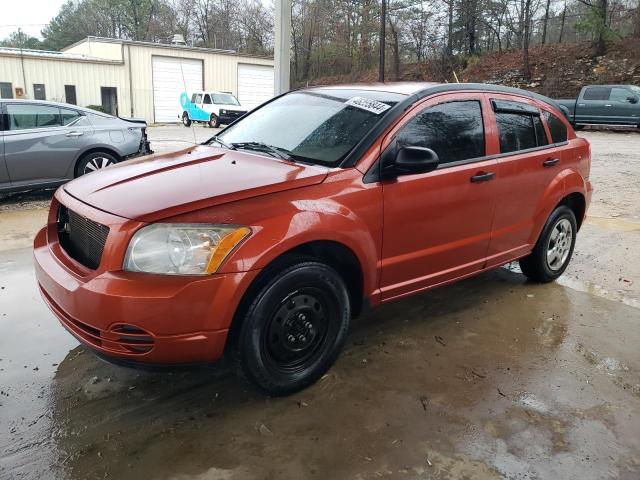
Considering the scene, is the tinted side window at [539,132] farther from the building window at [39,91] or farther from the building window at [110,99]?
the building window at [110,99]

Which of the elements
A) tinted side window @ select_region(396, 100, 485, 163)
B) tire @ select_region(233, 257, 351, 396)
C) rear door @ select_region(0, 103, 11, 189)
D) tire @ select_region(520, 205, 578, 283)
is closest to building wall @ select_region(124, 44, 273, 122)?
rear door @ select_region(0, 103, 11, 189)

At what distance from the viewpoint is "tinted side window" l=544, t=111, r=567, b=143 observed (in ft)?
14.6

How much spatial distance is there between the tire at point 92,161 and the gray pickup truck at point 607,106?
52.0 feet

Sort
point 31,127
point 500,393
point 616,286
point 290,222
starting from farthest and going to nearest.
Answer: point 31,127 < point 616,286 < point 500,393 < point 290,222

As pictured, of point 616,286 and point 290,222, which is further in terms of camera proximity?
point 616,286

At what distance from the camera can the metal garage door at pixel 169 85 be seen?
31.4m

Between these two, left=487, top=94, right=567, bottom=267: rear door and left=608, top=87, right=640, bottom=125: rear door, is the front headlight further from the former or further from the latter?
left=608, top=87, right=640, bottom=125: rear door

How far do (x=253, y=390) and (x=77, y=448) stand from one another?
878 mm

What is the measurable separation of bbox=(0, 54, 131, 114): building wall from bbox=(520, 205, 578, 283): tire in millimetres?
29533

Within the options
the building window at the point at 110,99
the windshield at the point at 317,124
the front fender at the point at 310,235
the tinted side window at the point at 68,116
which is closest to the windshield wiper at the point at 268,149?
the windshield at the point at 317,124

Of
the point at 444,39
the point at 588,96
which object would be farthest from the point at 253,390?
the point at 444,39

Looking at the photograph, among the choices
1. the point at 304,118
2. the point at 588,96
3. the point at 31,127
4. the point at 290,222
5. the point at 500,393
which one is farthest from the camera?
the point at 588,96

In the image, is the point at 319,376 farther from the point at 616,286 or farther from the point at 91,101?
the point at 91,101

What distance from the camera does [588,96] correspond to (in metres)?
19.2
